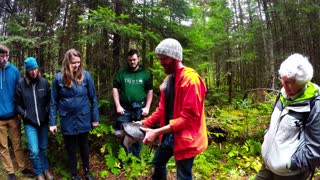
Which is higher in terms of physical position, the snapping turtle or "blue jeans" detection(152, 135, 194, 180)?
the snapping turtle

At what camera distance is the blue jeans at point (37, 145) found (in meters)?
4.75

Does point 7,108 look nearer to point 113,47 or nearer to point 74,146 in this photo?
point 74,146

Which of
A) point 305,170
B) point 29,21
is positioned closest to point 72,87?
point 29,21

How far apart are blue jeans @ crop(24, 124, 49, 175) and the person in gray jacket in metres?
3.88

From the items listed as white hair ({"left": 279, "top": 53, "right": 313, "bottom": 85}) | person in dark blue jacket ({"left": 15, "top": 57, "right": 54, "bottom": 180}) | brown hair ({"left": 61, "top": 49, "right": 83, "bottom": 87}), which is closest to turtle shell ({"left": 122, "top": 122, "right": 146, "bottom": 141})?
white hair ({"left": 279, "top": 53, "right": 313, "bottom": 85})

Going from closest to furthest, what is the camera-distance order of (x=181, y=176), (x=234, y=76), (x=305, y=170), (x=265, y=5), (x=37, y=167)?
1. (x=305, y=170)
2. (x=181, y=176)
3. (x=37, y=167)
4. (x=265, y=5)
5. (x=234, y=76)

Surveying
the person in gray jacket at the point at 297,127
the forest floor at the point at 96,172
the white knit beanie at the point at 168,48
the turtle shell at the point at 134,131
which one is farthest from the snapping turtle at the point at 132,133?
the forest floor at the point at 96,172

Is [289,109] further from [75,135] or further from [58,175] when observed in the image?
[58,175]

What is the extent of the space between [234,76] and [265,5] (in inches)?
250

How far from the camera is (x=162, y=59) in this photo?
2.98 metres

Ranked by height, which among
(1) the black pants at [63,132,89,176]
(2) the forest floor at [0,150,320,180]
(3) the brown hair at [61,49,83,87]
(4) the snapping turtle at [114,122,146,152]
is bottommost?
(2) the forest floor at [0,150,320,180]

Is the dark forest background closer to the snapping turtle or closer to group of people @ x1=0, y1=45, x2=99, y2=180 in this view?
group of people @ x1=0, y1=45, x2=99, y2=180

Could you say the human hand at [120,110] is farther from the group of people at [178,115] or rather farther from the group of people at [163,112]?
the group of people at [178,115]

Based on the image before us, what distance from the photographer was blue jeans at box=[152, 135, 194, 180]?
314 cm
